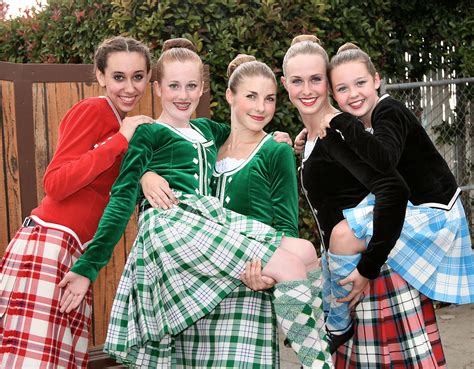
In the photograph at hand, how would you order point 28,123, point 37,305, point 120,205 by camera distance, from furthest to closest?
point 28,123
point 37,305
point 120,205

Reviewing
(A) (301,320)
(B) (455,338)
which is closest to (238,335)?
(A) (301,320)

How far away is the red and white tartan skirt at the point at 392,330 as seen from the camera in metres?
3.00

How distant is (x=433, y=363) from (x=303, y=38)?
4.99 feet

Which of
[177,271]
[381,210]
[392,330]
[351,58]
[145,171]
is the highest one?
[351,58]

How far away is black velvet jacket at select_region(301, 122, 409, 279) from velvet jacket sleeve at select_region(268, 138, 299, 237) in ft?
0.35

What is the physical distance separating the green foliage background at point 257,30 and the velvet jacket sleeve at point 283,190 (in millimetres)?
2215

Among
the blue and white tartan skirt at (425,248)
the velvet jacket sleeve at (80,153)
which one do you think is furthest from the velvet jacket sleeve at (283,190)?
the velvet jacket sleeve at (80,153)

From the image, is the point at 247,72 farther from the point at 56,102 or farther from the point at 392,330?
the point at 56,102

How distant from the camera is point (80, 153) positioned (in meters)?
3.20

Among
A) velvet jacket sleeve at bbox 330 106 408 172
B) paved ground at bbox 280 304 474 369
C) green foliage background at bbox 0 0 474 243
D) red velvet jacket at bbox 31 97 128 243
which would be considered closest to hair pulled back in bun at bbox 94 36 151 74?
red velvet jacket at bbox 31 97 128 243

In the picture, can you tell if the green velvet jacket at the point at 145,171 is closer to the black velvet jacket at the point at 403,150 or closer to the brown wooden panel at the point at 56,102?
the black velvet jacket at the point at 403,150

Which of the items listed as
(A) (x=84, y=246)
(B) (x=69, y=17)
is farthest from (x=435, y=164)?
(B) (x=69, y=17)

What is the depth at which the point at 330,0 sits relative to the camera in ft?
19.1

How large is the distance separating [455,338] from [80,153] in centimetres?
356
